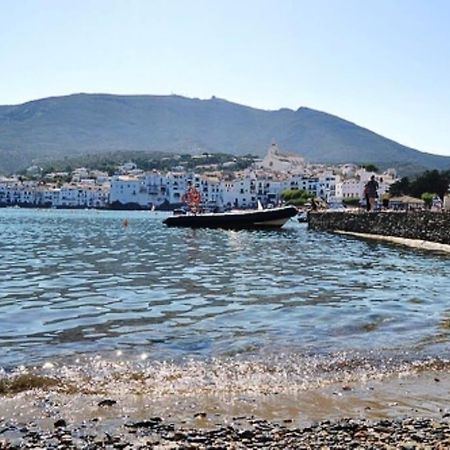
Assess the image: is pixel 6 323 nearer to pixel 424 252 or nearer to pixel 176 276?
pixel 176 276

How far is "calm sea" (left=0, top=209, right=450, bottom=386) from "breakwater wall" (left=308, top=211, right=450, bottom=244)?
35.5 ft

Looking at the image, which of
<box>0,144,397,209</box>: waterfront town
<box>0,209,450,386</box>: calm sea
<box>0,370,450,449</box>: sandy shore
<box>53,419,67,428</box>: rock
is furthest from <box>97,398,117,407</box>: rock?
<box>0,144,397,209</box>: waterfront town

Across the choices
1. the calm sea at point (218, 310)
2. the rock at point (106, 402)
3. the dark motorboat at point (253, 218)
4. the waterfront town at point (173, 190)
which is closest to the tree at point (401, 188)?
the dark motorboat at point (253, 218)

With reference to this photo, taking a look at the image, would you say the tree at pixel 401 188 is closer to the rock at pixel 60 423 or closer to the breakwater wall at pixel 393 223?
the breakwater wall at pixel 393 223

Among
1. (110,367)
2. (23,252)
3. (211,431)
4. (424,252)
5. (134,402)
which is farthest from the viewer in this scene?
(424,252)

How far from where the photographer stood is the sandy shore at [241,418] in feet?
17.9

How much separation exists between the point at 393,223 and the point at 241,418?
3650 cm

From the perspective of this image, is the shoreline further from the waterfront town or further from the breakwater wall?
the waterfront town

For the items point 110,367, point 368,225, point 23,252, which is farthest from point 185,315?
point 368,225

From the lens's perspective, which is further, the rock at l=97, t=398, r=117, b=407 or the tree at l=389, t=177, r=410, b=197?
the tree at l=389, t=177, r=410, b=197

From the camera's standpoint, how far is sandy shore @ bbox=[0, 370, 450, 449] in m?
5.44

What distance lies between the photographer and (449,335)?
1034 cm

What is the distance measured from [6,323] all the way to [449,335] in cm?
714

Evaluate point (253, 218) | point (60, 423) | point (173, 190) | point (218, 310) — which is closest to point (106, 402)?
point (60, 423)
